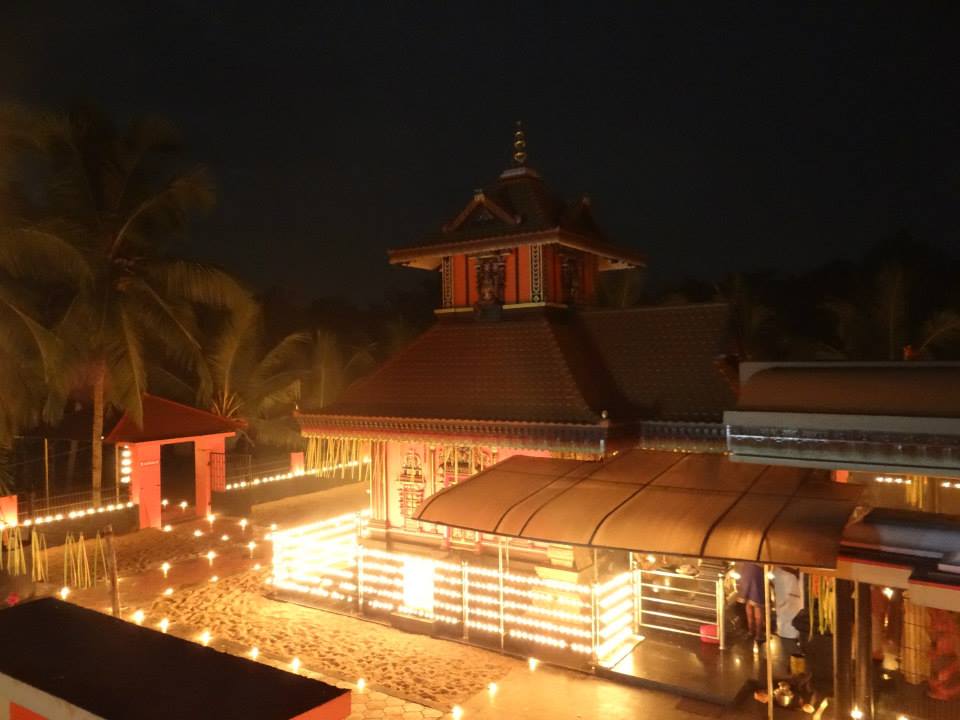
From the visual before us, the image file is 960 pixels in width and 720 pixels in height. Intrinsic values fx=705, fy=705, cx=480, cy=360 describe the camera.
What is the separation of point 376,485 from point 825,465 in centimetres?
847

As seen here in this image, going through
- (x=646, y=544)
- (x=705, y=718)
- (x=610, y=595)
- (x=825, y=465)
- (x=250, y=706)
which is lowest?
(x=705, y=718)

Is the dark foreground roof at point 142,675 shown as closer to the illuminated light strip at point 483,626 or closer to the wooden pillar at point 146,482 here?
the illuminated light strip at point 483,626

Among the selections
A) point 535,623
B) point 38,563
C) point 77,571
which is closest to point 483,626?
point 535,623

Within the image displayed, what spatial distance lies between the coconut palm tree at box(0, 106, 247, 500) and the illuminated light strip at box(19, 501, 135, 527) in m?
0.57

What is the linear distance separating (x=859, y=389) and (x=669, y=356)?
455 centimetres

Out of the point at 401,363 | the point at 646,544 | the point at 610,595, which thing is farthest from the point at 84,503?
the point at 646,544

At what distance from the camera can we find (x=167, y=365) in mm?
26766

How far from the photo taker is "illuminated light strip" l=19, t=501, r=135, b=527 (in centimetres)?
1481

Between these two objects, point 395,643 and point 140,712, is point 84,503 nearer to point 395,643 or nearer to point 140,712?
point 395,643

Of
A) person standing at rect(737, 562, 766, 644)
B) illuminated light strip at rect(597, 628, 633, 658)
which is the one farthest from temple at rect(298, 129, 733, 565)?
person standing at rect(737, 562, 766, 644)

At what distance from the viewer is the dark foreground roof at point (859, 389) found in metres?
6.44

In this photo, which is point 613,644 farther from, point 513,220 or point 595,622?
point 513,220

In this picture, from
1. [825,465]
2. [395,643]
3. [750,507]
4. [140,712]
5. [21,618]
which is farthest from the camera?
[395,643]

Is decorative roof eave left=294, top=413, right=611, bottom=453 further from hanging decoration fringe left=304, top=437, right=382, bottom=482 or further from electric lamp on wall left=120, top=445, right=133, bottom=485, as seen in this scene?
hanging decoration fringe left=304, top=437, right=382, bottom=482
